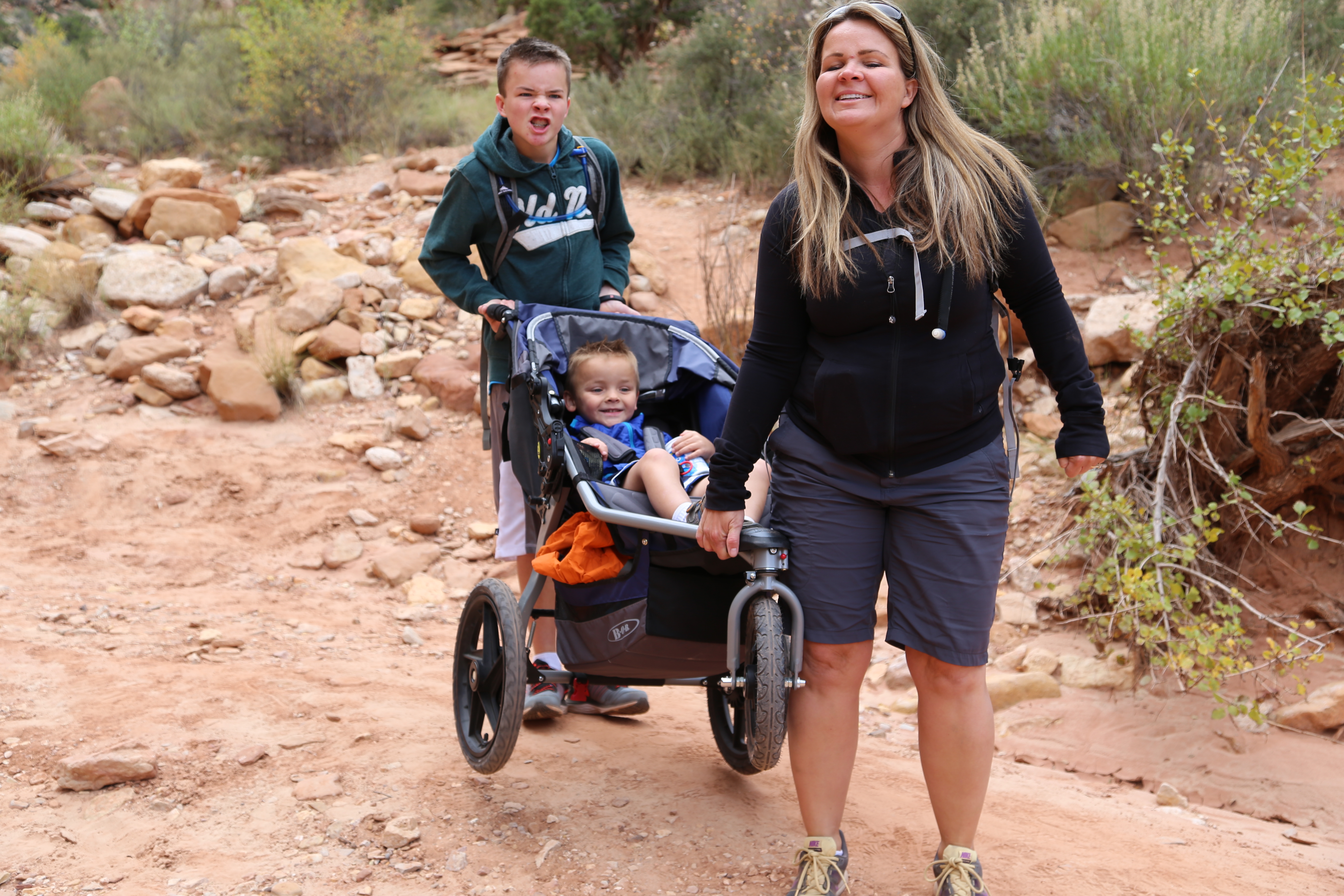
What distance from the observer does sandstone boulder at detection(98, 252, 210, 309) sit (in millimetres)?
8344

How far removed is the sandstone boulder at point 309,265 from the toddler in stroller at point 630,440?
5.60 m

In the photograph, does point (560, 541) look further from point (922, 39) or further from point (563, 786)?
point (922, 39)

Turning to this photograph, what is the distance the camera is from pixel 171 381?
24.2ft

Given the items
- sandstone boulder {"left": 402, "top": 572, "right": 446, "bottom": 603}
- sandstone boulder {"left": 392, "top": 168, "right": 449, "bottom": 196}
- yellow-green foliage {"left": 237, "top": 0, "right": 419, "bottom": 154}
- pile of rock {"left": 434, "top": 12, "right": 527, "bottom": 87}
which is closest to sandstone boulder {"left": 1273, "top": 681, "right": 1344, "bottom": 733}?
sandstone boulder {"left": 402, "top": 572, "right": 446, "bottom": 603}

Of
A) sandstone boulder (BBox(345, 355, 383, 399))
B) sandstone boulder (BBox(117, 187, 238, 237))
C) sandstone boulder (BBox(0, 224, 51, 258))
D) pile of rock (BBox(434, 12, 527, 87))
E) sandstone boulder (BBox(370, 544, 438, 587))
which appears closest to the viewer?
sandstone boulder (BBox(370, 544, 438, 587))

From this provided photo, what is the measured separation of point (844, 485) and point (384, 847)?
5.51 ft

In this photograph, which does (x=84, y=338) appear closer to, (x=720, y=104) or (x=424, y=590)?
(x=424, y=590)

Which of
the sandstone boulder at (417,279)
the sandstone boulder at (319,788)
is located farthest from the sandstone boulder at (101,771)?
the sandstone boulder at (417,279)

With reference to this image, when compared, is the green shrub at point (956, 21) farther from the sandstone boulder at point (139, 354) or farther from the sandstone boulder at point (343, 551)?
the sandstone boulder at point (139, 354)

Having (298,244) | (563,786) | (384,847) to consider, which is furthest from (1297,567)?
(298,244)

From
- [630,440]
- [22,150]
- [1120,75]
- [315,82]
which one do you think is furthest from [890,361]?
[315,82]

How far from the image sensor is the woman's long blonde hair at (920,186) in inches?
90.4

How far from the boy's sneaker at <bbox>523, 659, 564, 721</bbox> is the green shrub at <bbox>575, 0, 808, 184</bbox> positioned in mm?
7012

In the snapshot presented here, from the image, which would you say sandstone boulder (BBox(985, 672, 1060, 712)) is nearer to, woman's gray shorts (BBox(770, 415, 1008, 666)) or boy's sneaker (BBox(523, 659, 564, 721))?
boy's sneaker (BBox(523, 659, 564, 721))
